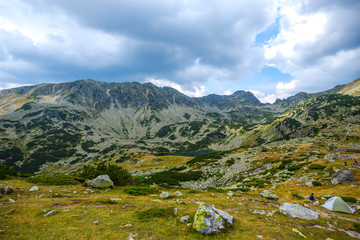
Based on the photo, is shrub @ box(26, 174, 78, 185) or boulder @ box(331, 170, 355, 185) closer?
shrub @ box(26, 174, 78, 185)

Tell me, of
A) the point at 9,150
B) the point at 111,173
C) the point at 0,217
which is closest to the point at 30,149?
the point at 9,150

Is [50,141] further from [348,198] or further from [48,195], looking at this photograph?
[348,198]

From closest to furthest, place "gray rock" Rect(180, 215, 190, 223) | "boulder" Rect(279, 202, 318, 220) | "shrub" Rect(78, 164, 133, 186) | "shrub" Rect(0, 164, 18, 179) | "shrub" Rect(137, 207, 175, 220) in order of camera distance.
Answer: "gray rock" Rect(180, 215, 190, 223), "shrub" Rect(137, 207, 175, 220), "boulder" Rect(279, 202, 318, 220), "shrub" Rect(0, 164, 18, 179), "shrub" Rect(78, 164, 133, 186)

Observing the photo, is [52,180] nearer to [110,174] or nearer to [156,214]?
[110,174]

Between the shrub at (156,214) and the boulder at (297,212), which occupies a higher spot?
the shrub at (156,214)

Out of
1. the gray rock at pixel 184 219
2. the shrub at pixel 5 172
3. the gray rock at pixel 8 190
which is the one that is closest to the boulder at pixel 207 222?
the gray rock at pixel 184 219

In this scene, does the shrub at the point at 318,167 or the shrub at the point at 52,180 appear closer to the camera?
the shrub at the point at 52,180

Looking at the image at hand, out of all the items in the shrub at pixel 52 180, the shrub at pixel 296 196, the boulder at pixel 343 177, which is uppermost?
the shrub at pixel 52 180

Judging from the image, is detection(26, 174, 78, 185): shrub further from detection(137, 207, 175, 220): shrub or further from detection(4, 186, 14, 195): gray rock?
detection(137, 207, 175, 220): shrub

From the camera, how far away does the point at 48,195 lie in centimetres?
1725

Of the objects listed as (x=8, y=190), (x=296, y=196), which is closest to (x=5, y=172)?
(x=8, y=190)

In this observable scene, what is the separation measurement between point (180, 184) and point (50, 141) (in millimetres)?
240957

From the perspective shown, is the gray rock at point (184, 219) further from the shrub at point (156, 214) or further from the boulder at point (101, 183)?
the boulder at point (101, 183)

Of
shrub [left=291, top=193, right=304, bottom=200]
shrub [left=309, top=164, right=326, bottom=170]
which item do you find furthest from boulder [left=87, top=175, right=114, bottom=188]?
shrub [left=309, top=164, right=326, bottom=170]
